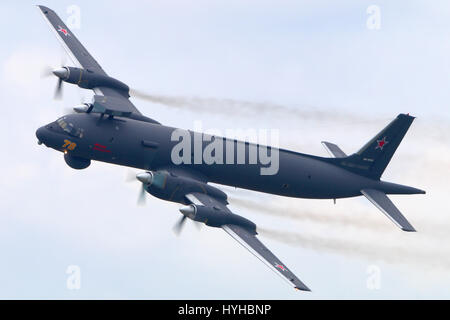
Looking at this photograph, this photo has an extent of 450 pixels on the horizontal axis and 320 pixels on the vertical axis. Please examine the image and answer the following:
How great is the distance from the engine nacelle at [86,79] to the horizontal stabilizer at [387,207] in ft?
64.3

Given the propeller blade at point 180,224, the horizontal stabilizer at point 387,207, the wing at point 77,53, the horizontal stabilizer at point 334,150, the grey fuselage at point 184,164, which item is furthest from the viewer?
the horizontal stabilizer at point 334,150

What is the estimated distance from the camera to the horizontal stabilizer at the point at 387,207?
63188 millimetres

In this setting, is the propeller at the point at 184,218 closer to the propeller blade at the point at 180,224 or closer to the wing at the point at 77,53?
the propeller blade at the point at 180,224

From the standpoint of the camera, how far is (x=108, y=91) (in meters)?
67.0

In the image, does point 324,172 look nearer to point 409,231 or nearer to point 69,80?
point 409,231

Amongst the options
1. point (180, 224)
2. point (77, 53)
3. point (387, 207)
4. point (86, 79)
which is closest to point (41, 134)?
point (86, 79)

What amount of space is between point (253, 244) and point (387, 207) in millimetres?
12074

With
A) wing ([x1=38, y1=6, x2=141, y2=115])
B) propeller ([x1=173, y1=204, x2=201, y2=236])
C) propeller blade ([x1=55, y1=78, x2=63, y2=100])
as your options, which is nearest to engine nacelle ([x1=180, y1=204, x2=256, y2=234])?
propeller ([x1=173, y1=204, x2=201, y2=236])

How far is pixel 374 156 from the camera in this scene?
222ft

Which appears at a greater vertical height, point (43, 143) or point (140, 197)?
point (43, 143)

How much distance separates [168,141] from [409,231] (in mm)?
17611

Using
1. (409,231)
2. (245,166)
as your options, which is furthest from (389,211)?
(245,166)

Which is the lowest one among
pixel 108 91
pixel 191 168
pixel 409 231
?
pixel 409 231

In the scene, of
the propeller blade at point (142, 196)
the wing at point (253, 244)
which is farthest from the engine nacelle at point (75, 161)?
the wing at point (253, 244)
